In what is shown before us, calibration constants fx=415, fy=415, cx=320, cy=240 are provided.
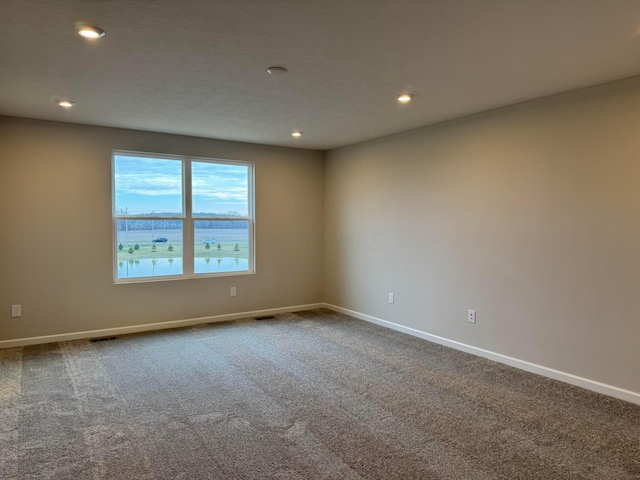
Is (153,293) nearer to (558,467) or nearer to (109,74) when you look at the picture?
(109,74)

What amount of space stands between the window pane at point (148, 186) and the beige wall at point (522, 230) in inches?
95.4

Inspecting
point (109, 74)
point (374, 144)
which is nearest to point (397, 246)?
point (374, 144)

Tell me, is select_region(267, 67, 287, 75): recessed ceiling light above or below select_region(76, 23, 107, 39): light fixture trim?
above

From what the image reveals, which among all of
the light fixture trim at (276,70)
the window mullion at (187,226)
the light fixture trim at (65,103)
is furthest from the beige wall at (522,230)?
Answer: the light fixture trim at (65,103)

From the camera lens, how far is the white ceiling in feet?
6.73

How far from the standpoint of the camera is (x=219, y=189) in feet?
18.0

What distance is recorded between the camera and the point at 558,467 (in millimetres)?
2195

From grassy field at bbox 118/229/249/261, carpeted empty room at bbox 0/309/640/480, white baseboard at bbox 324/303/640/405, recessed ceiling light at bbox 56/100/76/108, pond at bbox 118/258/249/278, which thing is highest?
recessed ceiling light at bbox 56/100/76/108

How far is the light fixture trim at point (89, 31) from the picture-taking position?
2219 mm

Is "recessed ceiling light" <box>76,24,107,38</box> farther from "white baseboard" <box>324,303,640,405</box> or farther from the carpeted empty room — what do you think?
"white baseboard" <box>324,303,640,405</box>

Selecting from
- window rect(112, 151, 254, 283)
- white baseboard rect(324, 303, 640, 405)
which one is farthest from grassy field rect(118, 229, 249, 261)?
white baseboard rect(324, 303, 640, 405)

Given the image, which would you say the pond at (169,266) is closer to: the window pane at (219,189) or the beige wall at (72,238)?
the beige wall at (72,238)

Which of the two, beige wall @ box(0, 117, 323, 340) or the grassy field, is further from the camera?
the grassy field

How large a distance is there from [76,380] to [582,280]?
4.13 metres
